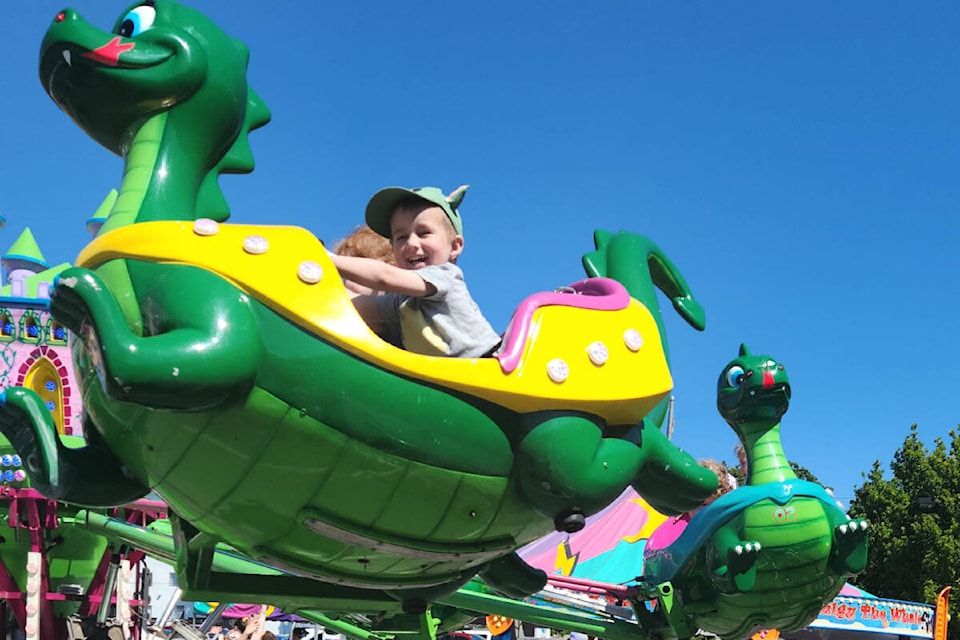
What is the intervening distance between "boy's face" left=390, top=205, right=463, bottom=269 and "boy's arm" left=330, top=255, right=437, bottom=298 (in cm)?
27

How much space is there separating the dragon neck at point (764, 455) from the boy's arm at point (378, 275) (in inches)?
187

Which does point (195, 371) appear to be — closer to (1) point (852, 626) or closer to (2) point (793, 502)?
(2) point (793, 502)

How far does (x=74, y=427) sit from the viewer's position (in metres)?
11.8

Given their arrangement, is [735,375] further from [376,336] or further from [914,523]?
[914,523]

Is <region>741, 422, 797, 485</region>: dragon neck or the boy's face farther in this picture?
<region>741, 422, 797, 485</region>: dragon neck

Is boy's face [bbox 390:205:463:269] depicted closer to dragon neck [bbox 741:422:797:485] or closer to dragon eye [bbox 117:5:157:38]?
dragon eye [bbox 117:5:157:38]

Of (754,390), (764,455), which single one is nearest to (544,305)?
(754,390)

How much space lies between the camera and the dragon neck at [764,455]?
6711 millimetres

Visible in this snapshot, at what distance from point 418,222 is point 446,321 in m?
0.36

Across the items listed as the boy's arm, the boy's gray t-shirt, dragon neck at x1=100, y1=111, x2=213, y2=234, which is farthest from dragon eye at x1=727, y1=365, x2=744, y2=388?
dragon neck at x1=100, y1=111, x2=213, y2=234

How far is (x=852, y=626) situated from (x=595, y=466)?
12563 mm

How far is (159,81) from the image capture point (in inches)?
98.7

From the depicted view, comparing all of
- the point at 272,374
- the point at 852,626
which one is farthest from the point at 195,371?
the point at 852,626

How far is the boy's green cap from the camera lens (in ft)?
9.21
